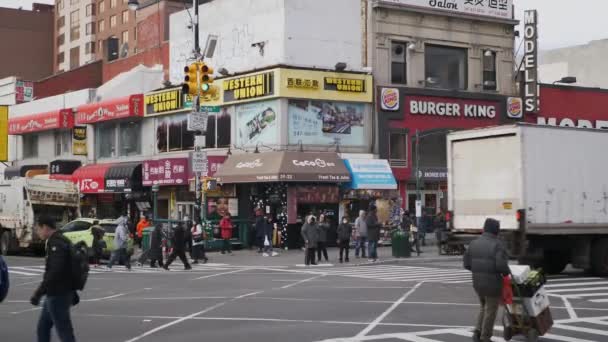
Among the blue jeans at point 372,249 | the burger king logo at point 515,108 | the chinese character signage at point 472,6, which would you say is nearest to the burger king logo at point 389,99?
the chinese character signage at point 472,6

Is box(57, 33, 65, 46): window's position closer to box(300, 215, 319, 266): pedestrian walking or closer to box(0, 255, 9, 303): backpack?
box(300, 215, 319, 266): pedestrian walking

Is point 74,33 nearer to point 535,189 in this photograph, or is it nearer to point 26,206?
point 26,206

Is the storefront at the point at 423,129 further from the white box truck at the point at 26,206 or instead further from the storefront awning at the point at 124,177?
the white box truck at the point at 26,206

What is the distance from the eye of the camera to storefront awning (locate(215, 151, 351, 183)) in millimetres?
34125

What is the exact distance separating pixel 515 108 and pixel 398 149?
6752 millimetres

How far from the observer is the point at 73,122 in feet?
160

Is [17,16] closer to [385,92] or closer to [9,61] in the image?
[9,61]

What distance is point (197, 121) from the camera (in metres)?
29.2

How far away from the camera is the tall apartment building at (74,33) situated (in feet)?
322

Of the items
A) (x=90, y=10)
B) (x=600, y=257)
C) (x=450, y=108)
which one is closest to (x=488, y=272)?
(x=600, y=257)

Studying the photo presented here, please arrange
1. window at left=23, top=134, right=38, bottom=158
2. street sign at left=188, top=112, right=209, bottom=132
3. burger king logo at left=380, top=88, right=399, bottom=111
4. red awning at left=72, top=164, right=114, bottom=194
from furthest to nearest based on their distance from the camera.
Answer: window at left=23, top=134, right=38, bottom=158, red awning at left=72, top=164, right=114, bottom=194, burger king logo at left=380, top=88, right=399, bottom=111, street sign at left=188, top=112, right=209, bottom=132

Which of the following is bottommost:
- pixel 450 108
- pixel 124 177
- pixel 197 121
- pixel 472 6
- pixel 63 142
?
pixel 124 177

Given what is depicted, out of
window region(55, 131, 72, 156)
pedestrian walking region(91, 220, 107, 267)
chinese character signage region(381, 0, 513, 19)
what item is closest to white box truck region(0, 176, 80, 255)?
pedestrian walking region(91, 220, 107, 267)

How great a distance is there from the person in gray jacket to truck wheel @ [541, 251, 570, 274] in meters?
12.0
